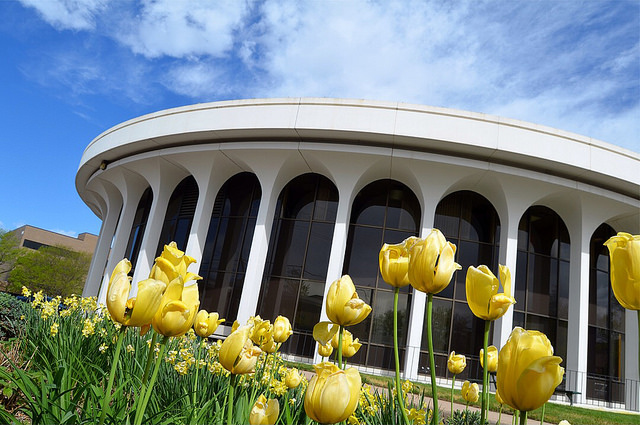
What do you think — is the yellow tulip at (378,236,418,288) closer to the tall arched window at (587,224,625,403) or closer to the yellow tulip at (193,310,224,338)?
the yellow tulip at (193,310,224,338)

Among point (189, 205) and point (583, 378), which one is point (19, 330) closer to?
point (189, 205)

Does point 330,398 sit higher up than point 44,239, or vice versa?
point 44,239

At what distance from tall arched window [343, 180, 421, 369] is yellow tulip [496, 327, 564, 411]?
50.1 feet

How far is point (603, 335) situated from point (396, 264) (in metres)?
20.6

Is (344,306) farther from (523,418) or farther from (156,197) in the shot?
(156,197)

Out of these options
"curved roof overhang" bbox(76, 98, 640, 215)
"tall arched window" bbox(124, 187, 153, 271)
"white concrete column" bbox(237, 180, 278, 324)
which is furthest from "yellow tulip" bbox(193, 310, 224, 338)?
"tall arched window" bbox(124, 187, 153, 271)

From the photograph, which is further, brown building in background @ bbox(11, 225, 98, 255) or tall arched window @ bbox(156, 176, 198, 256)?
brown building in background @ bbox(11, 225, 98, 255)

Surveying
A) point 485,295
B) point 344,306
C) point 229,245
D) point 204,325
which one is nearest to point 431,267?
point 485,295

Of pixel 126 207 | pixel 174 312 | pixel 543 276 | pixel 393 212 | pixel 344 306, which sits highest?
pixel 393 212

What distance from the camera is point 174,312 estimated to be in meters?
1.55

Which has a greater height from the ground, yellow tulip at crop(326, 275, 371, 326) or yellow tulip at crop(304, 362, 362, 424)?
yellow tulip at crop(326, 275, 371, 326)

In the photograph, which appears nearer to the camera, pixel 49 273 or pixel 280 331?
pixel 280 331

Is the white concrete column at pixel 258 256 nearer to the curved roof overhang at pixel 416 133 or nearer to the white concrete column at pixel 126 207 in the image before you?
the curved roof overhang at pixel 416 133

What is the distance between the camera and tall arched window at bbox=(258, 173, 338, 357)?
653 inches
